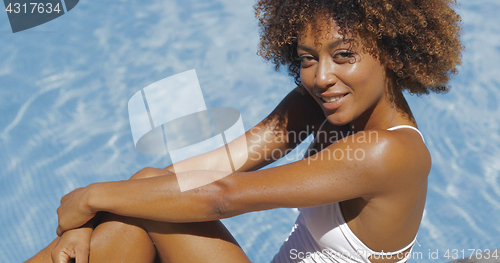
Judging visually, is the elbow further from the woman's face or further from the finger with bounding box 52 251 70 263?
the finger with bounding box 52 251 70 263

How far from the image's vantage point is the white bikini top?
1.44m

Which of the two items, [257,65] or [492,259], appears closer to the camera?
[492,259]

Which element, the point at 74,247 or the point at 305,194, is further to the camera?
the point at 74,247

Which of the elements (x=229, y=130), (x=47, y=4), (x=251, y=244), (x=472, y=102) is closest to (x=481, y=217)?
(x=472, y=102)

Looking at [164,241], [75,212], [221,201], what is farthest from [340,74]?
[75,212]

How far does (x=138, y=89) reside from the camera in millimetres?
3902

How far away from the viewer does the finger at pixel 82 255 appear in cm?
141

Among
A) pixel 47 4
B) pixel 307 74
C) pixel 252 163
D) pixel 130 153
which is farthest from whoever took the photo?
pixel 47 4

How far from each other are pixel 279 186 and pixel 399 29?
0.58 m

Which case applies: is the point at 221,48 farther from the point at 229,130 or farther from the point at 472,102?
the point at 472,102

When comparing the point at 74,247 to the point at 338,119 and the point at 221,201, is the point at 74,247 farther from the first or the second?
the point at 338,119

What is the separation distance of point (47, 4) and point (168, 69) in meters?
1.58

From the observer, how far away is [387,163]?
119cm

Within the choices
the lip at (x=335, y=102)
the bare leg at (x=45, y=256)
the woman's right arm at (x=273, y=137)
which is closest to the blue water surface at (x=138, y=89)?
the woman's right arm at (x=273, y=137)
